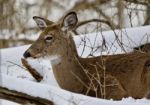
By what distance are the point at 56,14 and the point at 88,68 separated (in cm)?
673

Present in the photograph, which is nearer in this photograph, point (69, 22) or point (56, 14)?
point (69, 22)

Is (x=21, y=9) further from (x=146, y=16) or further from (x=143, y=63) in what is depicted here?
(x=143, y=63)

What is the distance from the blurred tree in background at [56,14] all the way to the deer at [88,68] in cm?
303

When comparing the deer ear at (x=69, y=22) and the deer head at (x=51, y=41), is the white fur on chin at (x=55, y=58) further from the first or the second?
the deer ear at (x=69, y=22)

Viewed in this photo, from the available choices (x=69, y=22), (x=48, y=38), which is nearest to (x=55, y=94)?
(x=48, y=38)

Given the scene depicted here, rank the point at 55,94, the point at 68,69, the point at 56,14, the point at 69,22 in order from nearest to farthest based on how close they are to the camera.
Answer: the point at 55,94
the point at 68,69
the point at 69,22
the point at 56,14

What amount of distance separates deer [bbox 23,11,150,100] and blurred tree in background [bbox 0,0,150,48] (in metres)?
3.03

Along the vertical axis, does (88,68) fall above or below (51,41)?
below

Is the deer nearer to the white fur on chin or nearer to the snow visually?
the white fur on chin

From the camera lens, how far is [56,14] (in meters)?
14.6

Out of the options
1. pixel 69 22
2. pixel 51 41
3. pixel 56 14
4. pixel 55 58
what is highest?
pixel 69 22

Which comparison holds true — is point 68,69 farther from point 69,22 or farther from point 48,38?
point 69,22

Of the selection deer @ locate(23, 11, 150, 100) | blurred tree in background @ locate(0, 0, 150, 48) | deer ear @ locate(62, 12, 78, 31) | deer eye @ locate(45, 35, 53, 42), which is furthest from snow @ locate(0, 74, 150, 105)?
blurred tree in background @ locate(0, 0, 150, 48)

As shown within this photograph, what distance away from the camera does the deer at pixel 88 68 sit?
7805mm
